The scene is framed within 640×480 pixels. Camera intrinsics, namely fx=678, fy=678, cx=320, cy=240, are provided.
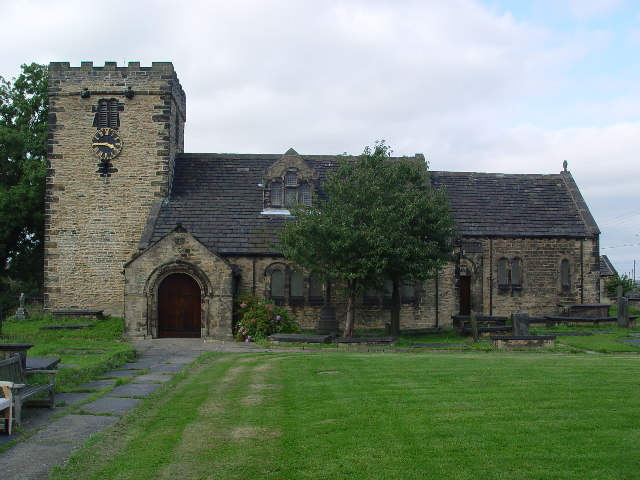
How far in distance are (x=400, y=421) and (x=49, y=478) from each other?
4587mm

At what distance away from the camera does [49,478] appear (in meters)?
7.83

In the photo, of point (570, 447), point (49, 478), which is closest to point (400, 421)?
point (570, 447)

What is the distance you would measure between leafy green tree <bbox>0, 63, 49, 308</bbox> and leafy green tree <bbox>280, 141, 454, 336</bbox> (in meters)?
17.6

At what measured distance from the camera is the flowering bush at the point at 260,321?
1019 inches

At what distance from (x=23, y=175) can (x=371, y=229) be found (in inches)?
885

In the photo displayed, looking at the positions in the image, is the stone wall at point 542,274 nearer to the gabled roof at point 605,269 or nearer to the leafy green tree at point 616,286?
the leafy green tree at point 616,286

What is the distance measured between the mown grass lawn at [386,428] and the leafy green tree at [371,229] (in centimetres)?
1013

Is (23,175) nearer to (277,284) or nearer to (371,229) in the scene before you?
(277,284)

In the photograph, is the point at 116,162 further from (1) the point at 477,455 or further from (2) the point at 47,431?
(1) the point at 477,455

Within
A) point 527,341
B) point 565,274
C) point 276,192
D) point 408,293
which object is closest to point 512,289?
point 565,274

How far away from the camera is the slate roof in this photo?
99.5 feet

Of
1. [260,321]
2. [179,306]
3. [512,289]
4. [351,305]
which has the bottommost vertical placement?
[260,321]

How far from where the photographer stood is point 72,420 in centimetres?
1088

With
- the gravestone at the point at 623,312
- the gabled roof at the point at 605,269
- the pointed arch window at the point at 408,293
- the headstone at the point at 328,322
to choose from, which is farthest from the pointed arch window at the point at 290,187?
the gabled roof at the point at 605,269
